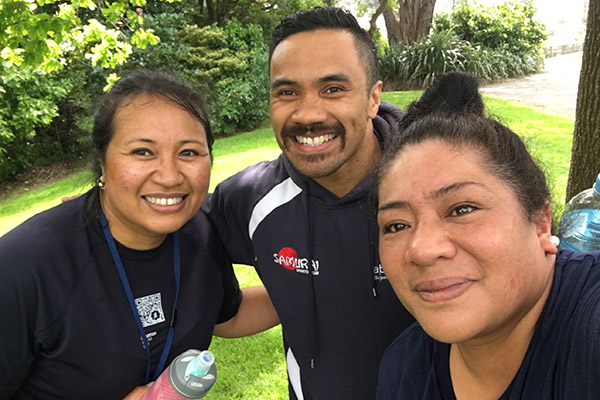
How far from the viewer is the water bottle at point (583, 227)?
173 centimetres

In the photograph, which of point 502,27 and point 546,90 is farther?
point 502,27

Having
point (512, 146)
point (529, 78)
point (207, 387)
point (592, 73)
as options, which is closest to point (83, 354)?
point (207, 387)

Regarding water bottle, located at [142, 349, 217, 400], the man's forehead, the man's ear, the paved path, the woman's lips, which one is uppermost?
the man's forehead

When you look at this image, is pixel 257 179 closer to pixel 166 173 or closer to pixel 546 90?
pixel 166 173

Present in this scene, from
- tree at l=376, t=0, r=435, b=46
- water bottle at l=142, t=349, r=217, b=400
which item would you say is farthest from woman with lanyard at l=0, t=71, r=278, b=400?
tree at l=376, t=0, r=435, b=46

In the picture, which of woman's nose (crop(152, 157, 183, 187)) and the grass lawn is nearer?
woman's nose (crop(152, 157, 183, 187))

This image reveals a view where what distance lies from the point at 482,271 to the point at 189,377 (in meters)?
1.15

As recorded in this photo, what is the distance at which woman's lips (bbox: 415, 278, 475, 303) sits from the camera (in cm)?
130

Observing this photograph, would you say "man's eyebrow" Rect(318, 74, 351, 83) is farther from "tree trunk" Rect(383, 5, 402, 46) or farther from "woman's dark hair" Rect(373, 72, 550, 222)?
"tree trunk" Rect(383, 5, 402, 46)

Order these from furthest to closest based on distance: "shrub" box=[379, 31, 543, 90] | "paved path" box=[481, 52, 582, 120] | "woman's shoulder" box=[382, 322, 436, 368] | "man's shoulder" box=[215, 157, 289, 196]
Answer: "shrub" box=[379, 31, 543, 90], "paved path" box=[481, 52, 582, 120], "man's shoulder" box=[215, 157, 289, 196], "woman's shoulder" box=[382, 322, 436, 368]

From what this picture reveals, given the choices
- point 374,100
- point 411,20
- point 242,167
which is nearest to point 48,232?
point 374,100

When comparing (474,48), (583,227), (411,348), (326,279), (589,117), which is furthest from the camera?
(474,48)

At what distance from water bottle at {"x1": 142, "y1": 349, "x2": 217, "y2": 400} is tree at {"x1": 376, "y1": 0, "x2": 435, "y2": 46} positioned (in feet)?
54.9

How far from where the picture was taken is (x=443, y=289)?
4.36 feet
